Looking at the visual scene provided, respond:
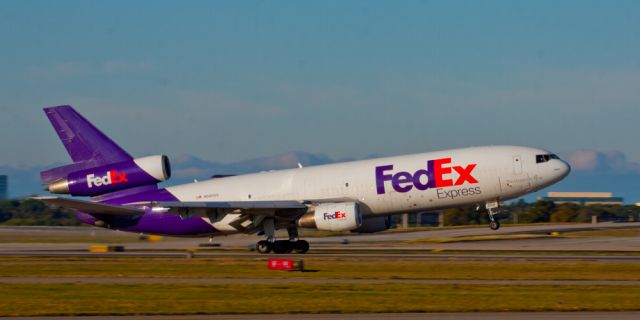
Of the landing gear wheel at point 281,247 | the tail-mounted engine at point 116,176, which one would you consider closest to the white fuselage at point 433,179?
the landing gear wheel at point 281,247

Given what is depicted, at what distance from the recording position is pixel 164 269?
1447 inches

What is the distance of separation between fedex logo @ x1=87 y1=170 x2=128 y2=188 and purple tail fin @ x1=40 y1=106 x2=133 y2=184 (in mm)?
667

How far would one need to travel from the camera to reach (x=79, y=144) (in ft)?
166

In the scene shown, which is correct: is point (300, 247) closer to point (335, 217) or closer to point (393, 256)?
point (335, 217)

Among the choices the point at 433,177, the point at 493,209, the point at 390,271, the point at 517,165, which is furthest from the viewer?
the point at 493,209

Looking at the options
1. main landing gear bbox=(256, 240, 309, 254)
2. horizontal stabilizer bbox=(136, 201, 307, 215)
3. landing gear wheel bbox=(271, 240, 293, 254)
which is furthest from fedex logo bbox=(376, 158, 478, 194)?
landing gear wheel bbox=(271, 240, 293, 254)

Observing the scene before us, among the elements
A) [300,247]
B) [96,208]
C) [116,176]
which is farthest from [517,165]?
[96,208]

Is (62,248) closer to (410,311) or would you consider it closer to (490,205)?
(490,205)

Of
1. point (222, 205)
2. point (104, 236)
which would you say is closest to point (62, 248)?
point (104, 236)

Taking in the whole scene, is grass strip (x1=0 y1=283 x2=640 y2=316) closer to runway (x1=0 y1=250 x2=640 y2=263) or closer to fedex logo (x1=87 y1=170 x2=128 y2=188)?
runway (x1=0 y1=250 x2=640 y2=263)

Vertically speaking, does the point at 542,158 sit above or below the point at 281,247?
above

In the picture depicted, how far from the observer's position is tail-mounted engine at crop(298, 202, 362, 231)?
148 feet

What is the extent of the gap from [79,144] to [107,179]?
259 cm

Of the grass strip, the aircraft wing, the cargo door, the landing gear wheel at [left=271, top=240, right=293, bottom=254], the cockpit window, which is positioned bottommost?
the grass strip
